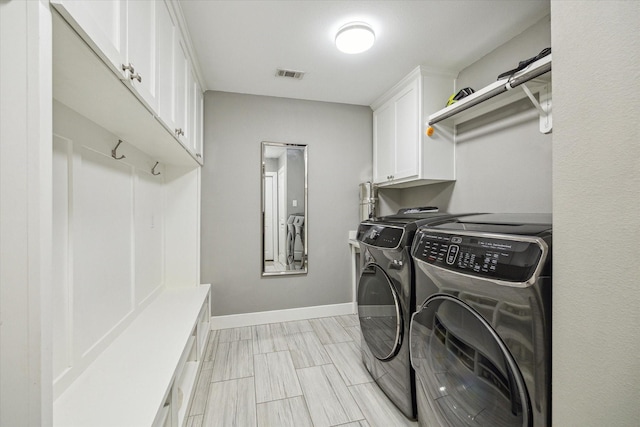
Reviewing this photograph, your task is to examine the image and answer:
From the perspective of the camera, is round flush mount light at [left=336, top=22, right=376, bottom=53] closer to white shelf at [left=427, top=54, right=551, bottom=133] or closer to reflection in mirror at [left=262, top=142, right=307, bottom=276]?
white shelf at [left=427, top=54, right=551, bottom=133]

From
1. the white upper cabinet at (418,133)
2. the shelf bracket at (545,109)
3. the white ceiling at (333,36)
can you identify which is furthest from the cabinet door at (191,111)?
the shelf bracket at (545,109)

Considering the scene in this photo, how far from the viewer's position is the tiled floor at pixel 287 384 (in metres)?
1.45

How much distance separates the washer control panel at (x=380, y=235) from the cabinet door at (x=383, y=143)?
3.25ft

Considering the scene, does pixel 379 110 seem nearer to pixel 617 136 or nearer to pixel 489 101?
pixel 489 101

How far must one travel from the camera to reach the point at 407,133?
91.5 inches

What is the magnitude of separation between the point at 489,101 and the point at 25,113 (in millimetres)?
2203

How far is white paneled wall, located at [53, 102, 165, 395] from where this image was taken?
1.00 metres

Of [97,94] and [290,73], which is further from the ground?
[290,73]

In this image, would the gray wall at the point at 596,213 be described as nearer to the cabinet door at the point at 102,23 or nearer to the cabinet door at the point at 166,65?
the cabinet door at the point at 102,23

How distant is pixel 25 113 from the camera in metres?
0.49

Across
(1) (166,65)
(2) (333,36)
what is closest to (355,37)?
(2) (333,36)

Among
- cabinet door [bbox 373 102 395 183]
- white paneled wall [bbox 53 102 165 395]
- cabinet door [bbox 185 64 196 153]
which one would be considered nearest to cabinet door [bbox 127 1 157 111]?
white paneled wall [bbox 53 102 165 395]

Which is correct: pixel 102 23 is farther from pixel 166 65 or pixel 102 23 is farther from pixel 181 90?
pixel 181 90

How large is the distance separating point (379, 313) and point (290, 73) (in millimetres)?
2075
